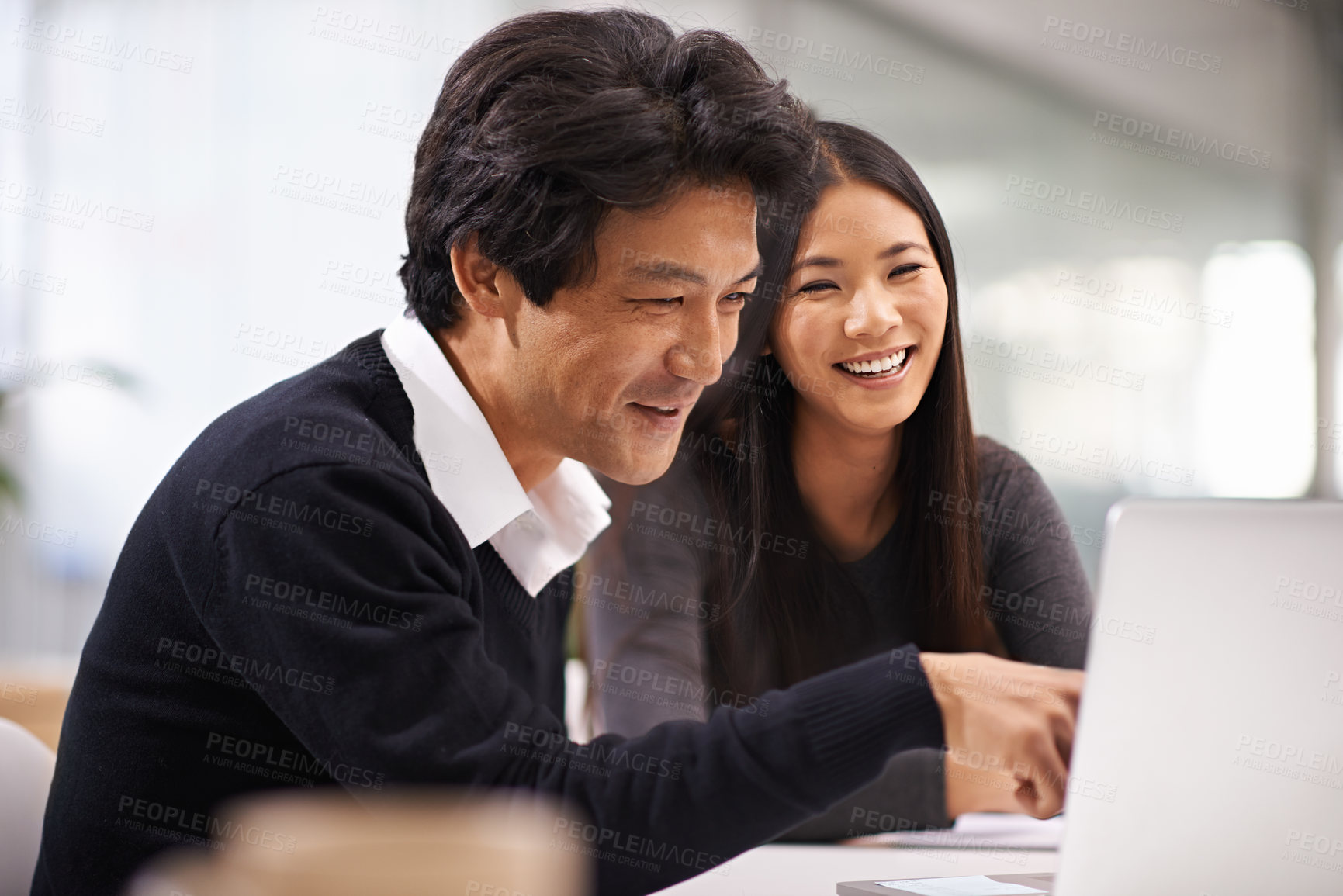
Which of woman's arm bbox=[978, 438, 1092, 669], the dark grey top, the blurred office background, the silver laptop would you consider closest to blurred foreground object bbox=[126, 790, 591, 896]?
the silver laptop

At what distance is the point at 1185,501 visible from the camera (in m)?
0.71

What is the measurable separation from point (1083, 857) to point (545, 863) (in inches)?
18.7

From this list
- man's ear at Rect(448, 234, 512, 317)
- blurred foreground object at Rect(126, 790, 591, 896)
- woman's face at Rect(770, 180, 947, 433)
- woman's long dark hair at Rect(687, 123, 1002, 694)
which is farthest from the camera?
woman's long dark hair at Rect(687, 123, 1002, 694)

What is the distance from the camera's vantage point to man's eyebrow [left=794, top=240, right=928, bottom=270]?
1629mm

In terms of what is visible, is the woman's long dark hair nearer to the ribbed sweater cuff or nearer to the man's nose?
the man's nose

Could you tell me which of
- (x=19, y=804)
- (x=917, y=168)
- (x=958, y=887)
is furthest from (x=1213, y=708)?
(x=917, y=168)

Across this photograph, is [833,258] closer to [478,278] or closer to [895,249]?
[895,249]

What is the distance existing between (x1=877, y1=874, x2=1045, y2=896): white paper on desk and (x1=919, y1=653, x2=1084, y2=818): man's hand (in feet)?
0.38

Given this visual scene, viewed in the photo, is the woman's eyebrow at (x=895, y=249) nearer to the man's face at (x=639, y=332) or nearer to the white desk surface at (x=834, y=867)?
the man's face at (x=639, y=332)

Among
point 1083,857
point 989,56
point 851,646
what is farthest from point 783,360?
point 989,56

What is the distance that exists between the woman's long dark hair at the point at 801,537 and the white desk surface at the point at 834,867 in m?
0.58

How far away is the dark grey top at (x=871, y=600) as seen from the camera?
1699 mm

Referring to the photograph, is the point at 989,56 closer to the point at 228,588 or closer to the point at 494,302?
the point at 494,302

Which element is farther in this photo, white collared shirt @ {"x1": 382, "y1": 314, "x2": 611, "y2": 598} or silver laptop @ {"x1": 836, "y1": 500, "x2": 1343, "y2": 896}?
white collared shirt @ {"x1": 382, "y1": 314, "x2": 611, "y2": 598}
